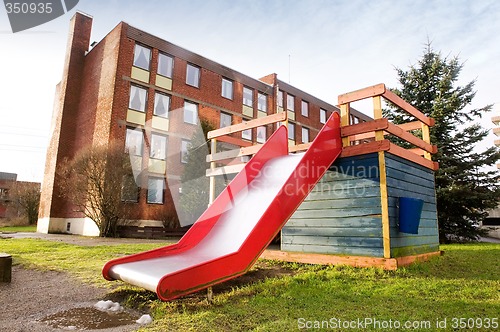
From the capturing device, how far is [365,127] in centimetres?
614

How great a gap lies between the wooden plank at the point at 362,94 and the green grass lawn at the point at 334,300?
3.12 meters

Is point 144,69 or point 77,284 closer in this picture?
point 77,284

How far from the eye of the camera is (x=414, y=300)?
12.5 ft

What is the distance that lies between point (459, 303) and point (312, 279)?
6.28ft

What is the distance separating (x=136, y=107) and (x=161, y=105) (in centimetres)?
174

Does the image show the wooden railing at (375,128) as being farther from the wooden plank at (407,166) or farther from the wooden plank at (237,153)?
the wooden plank at (237,153)

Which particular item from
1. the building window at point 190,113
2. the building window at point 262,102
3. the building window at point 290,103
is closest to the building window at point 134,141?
the building window at point 190,113

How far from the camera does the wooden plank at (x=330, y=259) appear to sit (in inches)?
214

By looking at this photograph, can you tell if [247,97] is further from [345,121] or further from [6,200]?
[6,200]

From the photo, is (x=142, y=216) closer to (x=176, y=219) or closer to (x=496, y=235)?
(x=176, y=219)

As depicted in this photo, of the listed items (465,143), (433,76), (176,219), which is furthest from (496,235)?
(176,219)

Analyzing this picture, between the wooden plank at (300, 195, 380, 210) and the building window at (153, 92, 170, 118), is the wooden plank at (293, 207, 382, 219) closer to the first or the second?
the wooden plank at (300, 195, 380, 210)

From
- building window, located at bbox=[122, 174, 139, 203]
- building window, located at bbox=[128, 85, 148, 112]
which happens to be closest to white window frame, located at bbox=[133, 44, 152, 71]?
building window, located at bbox=[128, 85, 148, 112]

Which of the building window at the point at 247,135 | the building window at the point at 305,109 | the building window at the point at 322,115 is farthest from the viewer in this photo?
the building window at the point at 322,115
